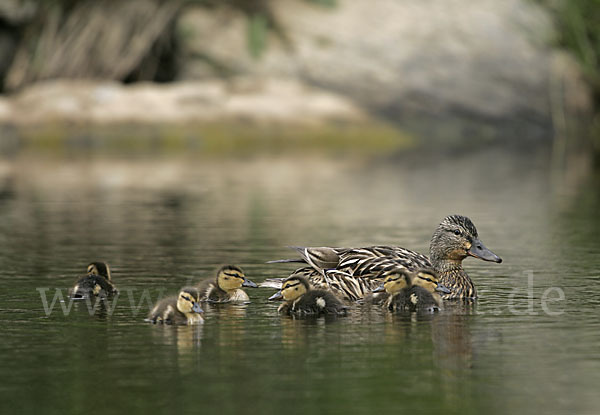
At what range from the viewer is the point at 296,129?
25109 mm

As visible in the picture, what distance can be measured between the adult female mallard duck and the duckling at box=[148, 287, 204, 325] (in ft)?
4.12

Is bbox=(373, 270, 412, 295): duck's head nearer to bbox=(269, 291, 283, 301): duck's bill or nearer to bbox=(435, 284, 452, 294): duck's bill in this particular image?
bbox=(435, 284, 452, 294): duck's bill

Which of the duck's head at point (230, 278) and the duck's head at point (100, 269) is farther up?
the duck's head at point (100, 269)

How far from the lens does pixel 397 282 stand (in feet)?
23.9

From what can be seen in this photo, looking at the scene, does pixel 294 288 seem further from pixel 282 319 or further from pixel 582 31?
pixel 582 31

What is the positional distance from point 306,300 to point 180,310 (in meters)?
0.78

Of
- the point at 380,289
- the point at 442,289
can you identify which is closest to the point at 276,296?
Result: the point at 380,289

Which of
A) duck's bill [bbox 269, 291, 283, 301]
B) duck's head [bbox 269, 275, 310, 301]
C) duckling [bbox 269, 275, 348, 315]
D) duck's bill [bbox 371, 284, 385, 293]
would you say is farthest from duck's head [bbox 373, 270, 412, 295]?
duck's bill [bbox 269, 291, 283, 301]

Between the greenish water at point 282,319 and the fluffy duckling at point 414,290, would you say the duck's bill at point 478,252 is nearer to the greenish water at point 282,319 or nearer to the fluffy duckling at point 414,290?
the greenish water at point 282,319

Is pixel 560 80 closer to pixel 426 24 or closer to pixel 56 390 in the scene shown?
pixel 426 24

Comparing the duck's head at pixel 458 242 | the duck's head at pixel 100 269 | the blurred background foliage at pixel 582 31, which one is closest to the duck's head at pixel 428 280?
the duck's head at pixel 458 242

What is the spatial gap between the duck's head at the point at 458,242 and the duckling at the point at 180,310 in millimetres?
2007

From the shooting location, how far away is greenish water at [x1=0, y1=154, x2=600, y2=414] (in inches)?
201

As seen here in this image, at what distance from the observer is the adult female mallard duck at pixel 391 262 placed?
7.77 metres
